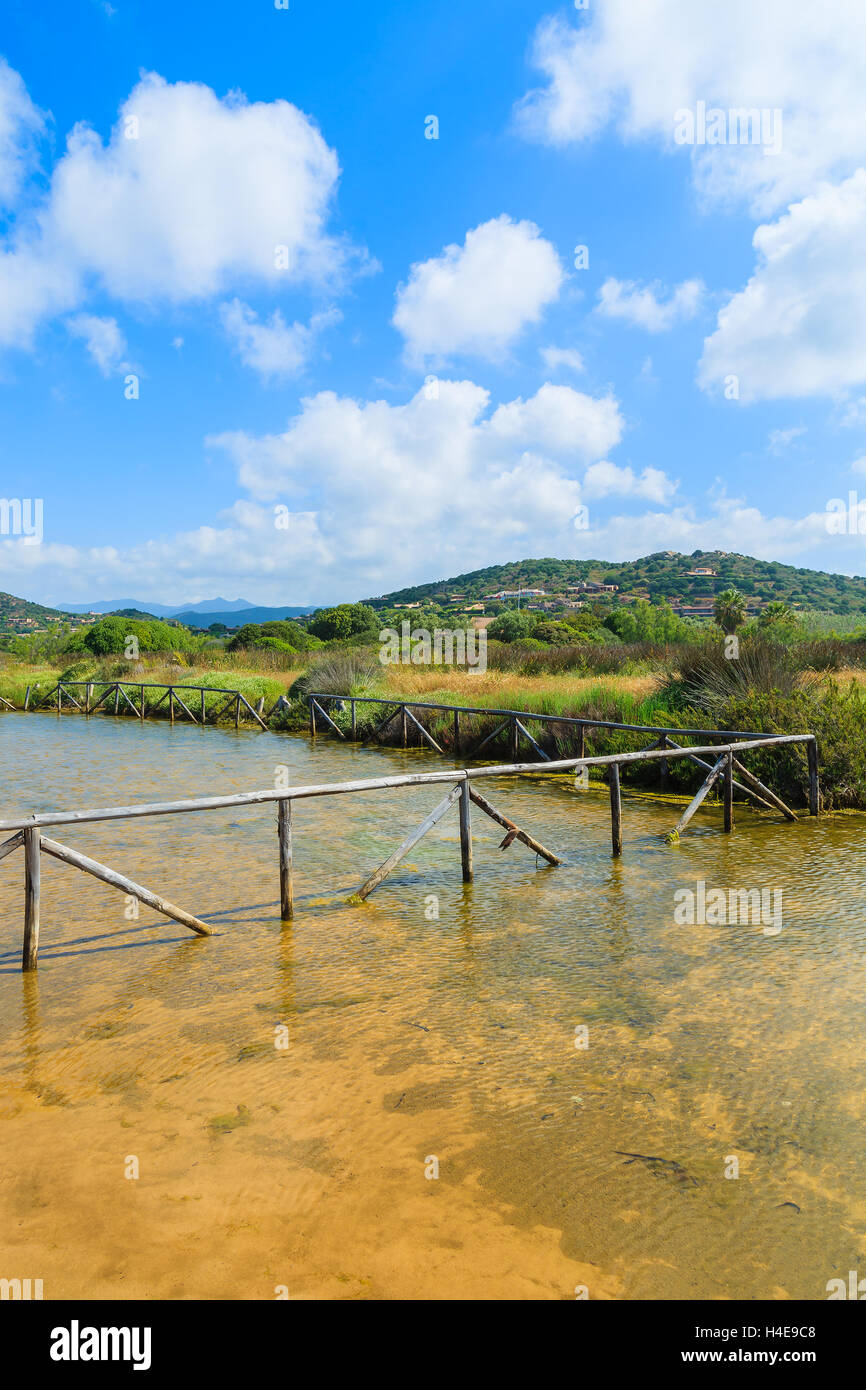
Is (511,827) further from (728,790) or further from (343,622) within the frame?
(343,622)

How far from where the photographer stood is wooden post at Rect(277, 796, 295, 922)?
665 centimetres

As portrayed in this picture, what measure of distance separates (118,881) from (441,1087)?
304 cm

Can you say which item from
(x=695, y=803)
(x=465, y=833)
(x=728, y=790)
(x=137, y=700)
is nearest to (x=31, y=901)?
(x=465, y=833)

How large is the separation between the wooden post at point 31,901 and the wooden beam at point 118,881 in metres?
0.09

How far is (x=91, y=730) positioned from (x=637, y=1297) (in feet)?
75.0

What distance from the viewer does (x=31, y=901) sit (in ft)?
18.8

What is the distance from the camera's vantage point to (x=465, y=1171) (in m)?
3.46

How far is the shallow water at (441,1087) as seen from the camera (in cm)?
298

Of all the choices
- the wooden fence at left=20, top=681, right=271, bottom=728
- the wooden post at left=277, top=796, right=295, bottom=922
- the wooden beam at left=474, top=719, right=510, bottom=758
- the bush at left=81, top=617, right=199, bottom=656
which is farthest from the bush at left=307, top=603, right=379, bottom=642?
the wooden post at left=277, top=796, right=295, bottom=922

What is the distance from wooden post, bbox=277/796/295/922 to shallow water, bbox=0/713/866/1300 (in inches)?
9.9

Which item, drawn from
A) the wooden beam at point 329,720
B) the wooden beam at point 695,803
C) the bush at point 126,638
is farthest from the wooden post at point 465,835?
the bush at point 126,638

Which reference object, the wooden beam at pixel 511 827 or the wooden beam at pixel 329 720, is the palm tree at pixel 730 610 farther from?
the wooden beam at pixel 511 827
